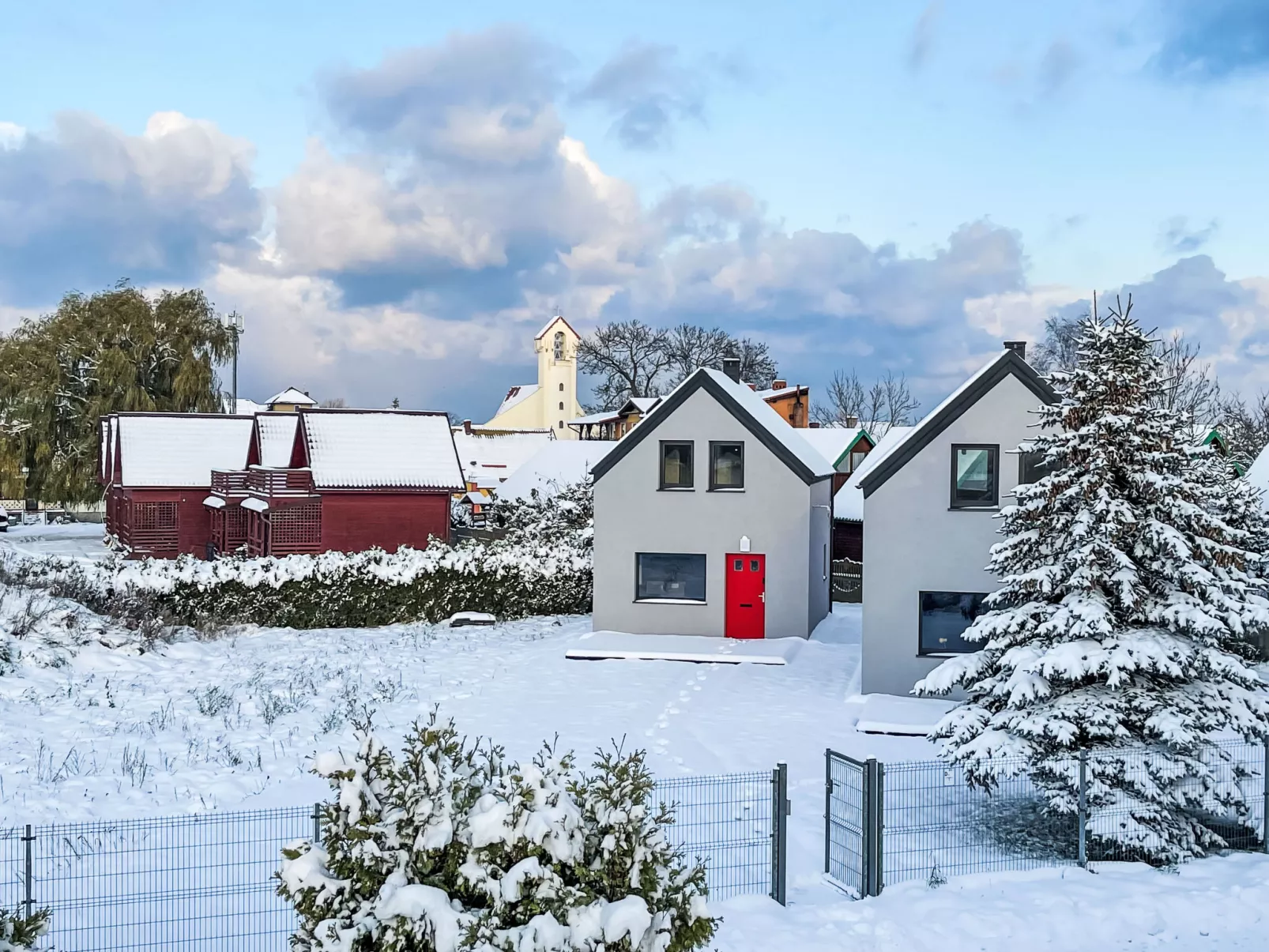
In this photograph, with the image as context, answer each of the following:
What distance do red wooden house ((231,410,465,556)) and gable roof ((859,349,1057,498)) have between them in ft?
64.3

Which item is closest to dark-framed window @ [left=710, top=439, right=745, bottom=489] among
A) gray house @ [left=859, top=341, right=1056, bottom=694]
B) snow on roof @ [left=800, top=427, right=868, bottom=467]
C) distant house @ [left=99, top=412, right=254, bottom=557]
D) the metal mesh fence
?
gray house @ [left=859, top=341, right=1056, bottom=694]

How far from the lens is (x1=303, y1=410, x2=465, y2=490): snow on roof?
1371 inches

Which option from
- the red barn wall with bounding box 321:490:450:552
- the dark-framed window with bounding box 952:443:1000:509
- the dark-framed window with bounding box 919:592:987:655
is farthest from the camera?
the red barn wall with bounding box 321:490:450:552

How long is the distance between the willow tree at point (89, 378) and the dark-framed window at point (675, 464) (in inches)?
1423

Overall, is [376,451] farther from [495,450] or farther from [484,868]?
[495,450]

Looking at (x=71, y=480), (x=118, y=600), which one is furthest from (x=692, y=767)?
(x=71, y=480)

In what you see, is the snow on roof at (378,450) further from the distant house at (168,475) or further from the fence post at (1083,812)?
the fence post at (1083,812)

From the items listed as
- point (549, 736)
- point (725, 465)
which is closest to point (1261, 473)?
point (725, 465)

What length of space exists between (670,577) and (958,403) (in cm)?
832

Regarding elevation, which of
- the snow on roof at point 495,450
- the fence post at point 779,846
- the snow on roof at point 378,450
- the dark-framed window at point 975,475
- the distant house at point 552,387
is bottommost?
the fence post at point 779,846

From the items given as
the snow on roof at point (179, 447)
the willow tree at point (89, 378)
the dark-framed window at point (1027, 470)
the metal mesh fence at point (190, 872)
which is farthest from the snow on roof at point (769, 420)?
the willow tree at point (89, 378)

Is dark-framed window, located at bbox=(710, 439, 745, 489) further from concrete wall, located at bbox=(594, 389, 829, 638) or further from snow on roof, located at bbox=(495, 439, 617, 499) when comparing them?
snow on roof, located at bbox=(495, 439, 617, 499)

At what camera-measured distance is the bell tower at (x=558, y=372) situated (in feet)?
331

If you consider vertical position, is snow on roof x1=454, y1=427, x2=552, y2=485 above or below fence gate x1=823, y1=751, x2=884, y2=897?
above
